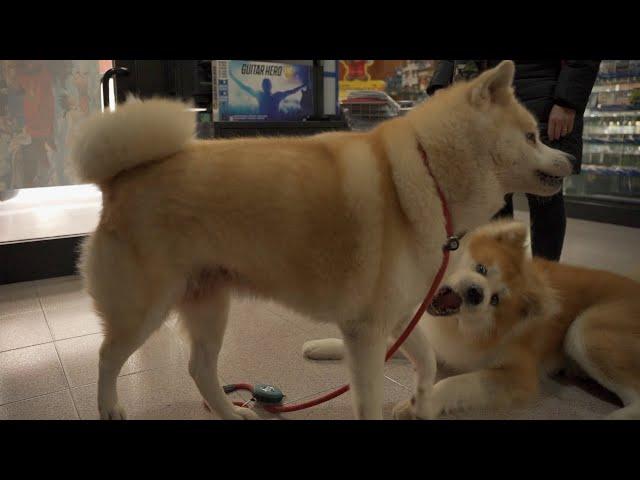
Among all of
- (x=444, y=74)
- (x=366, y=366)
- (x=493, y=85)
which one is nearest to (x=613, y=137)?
(x=444, y=74)

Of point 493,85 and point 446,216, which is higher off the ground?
point 493,85

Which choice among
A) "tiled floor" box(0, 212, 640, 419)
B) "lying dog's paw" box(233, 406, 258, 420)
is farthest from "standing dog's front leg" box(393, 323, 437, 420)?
"lying dog's paw" box(233, 406, 258, 420)

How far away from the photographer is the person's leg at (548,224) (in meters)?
2.45

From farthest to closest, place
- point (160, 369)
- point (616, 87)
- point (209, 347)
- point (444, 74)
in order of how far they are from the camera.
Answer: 1. point (616, 87)
2. point (444, 74)
3. point (160, 369)
4. point (209, 347)

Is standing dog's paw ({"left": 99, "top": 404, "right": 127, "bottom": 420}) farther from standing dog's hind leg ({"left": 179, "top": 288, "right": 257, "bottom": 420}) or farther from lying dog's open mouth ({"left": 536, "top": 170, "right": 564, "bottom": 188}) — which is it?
lying dog's open mouth ({"left": 536, "top": 170, "right": 564, "bottom": 188})

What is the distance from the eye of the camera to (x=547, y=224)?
2494 mm

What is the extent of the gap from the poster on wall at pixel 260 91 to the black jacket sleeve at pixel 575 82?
2.03 m

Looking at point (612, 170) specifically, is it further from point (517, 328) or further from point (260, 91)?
point (517, 328)

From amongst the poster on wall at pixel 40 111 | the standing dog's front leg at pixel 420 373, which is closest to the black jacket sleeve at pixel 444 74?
the standing dog's front leg at pixel 420 373

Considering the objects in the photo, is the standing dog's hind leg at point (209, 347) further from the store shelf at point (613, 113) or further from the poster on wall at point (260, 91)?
the store shelf at point (613, 113)

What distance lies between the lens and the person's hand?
224cm

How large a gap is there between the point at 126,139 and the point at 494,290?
1418mm

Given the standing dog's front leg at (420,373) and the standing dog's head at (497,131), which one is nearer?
the standing dog's head at (497,131)

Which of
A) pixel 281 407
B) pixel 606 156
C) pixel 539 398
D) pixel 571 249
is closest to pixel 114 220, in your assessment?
pixel 281 407
